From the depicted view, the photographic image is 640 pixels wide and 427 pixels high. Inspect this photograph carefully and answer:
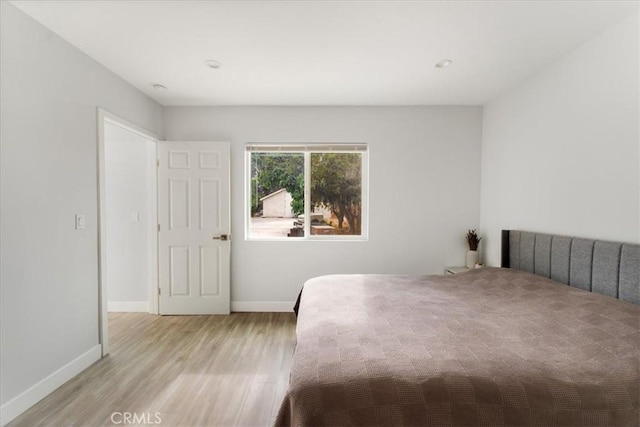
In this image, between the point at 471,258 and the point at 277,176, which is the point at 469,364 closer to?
the point at 471,258

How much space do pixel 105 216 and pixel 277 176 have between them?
1790mm

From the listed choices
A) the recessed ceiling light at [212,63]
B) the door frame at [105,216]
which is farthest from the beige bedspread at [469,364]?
the recessed ceiling light at [212,63]

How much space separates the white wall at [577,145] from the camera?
1791 millimetres

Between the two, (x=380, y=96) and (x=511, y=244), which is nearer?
(x=511, y=244)

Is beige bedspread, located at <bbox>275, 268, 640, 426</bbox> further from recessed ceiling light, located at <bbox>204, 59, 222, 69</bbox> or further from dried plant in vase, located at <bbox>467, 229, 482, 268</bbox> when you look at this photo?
recessed ceiling light, located at <bbox>204, 59, 222, 69</bbox>

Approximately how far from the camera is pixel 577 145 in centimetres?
213

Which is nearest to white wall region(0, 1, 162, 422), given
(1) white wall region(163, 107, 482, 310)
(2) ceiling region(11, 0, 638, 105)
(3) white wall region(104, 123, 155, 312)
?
(2) ceiling region(11, 0, 638, 105)

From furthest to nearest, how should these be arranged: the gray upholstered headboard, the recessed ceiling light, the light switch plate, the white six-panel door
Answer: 1. the white six-panel door
2. the recessed ceiling light
3. the light switch plate
4. the gray upholstered headboard

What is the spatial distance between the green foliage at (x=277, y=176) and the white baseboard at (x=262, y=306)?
1.10 meters

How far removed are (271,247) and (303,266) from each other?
45 centimetres

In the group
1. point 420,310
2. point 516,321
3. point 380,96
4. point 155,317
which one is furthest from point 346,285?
point 155,317

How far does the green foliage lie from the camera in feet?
11.8

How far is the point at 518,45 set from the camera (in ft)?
6.91

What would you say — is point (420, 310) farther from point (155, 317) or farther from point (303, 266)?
point (155, 317)
